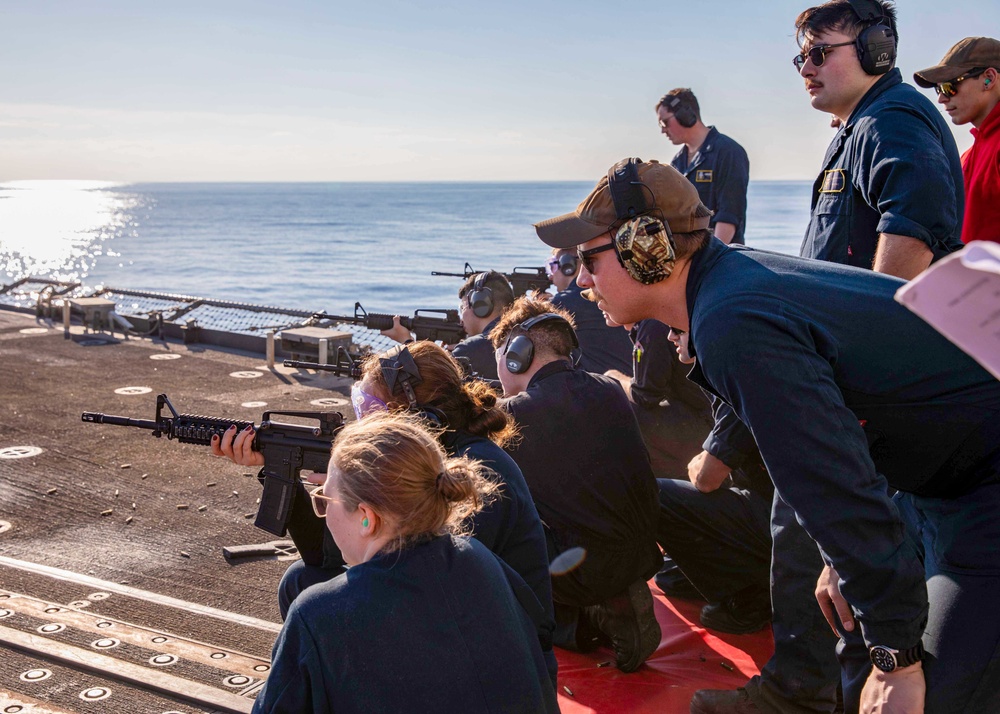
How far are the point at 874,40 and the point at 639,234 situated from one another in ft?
5.50

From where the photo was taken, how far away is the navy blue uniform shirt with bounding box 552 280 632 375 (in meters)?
6.96

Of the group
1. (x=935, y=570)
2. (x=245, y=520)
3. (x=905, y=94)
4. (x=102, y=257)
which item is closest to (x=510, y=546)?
(x=935, y=570)

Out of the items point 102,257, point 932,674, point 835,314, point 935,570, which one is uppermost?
point 835,314

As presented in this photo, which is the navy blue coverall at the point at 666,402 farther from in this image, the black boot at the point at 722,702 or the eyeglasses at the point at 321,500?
the eyeglasses at the point at 321,500

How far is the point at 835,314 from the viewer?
2119 mm

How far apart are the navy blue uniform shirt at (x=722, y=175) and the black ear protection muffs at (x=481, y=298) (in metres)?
1.92

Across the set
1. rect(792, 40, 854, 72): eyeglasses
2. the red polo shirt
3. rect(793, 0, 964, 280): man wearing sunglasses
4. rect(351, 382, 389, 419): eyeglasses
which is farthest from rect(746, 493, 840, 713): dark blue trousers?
the red polo shirt

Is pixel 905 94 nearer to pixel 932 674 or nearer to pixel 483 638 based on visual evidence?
pixel 932 674

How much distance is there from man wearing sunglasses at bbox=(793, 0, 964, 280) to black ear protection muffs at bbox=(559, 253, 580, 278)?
4219 mm

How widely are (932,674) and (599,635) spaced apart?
232cm

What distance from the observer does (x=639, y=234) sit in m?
2.39

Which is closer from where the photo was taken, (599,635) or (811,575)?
(811,575)

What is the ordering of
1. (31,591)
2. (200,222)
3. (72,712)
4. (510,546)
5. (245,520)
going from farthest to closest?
1. (200,222)
2. (245,520)
3. (31,591)
4. (72,712)
5. (510,546)

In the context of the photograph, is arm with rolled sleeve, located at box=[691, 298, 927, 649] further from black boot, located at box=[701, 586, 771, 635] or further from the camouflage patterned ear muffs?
black boot, located at box=[701, 586, 771, 635]
